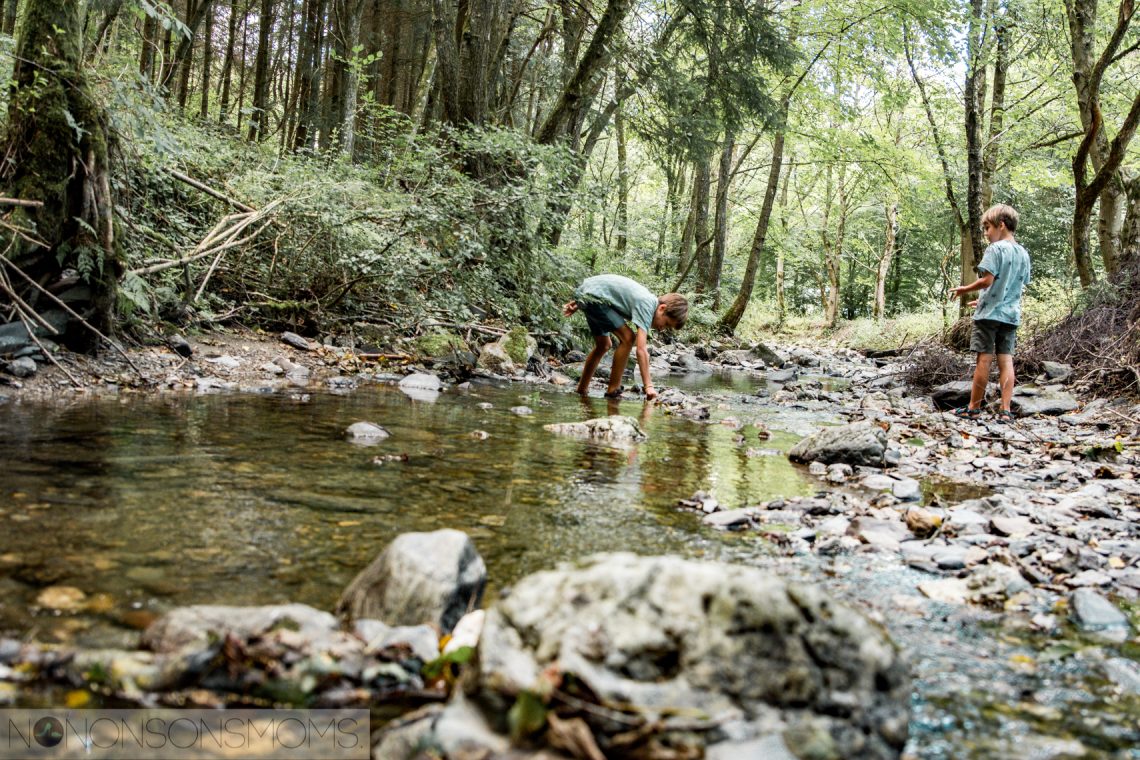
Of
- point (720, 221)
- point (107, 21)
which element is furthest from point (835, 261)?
point (107, 21)

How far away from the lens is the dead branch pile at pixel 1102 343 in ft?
26.5

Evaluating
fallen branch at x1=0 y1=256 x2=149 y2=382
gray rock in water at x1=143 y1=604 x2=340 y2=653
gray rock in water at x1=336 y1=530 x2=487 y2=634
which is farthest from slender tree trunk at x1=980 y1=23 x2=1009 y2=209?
gray rock in water at x1=143 y1=604 x2=340 y2=653

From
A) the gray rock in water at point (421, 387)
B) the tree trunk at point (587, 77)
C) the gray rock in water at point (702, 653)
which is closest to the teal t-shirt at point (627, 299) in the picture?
the gray rock in water at point (421, 387)

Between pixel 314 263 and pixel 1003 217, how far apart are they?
24.8 ft

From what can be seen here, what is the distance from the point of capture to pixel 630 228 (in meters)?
24.8

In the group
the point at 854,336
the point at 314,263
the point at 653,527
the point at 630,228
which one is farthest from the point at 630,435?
the point at 854,336

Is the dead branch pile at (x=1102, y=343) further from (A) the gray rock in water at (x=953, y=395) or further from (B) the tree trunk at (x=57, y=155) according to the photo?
(B) the tree trunk at (x=57, y=155)

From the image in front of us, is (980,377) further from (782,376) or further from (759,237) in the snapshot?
(759,237)

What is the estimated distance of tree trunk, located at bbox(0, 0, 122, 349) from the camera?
223 inches

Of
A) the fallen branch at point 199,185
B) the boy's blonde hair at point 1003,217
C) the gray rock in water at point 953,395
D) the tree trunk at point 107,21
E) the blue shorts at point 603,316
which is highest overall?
the tree trunk at point 107,21

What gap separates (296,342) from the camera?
8.72 meters

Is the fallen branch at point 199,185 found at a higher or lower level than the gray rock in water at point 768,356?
higher

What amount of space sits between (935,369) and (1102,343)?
7.53 ft

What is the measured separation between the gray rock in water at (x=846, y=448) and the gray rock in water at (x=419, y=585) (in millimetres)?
3623
